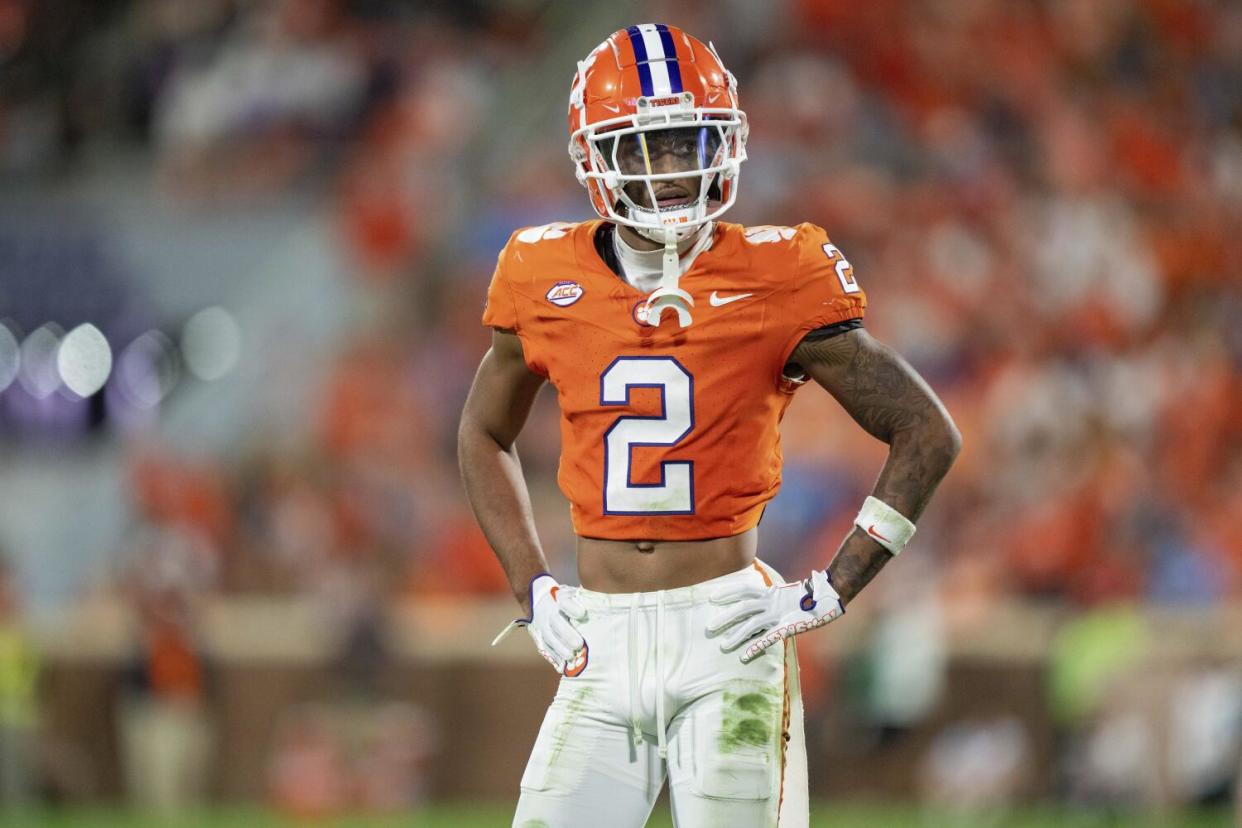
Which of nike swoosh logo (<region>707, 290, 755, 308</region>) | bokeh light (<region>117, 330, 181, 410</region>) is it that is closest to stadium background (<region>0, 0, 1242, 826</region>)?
bokeh light (<region>117, 330, 181, 410</region>)

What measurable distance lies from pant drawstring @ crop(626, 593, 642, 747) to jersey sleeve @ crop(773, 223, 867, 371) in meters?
0.58

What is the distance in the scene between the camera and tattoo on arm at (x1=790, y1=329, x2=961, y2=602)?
3.68 meters

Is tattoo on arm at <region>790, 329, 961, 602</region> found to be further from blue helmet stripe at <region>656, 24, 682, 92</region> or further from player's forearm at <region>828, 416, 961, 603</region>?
blue helmet stripe at <region>656, 24, 682, 92</region>

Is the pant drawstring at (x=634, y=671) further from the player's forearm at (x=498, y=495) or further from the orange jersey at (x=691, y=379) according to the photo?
the player's forearm at (x=498, y=495)

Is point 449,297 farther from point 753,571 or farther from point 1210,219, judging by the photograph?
point 753,571

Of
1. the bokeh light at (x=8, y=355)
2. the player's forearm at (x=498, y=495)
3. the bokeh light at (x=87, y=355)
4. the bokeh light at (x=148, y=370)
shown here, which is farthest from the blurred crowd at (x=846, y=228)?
the player's forearm at (x=498, y=495)

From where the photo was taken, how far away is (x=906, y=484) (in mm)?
3682

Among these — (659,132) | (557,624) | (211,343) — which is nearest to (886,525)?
(557,624)

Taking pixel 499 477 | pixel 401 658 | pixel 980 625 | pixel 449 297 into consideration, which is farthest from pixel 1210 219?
pixel 499 477

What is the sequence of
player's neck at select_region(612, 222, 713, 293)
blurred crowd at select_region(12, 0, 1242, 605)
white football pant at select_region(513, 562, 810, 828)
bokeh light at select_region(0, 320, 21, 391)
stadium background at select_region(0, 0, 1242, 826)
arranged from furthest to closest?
bokeh light at select_region(0, 320, 21, 391) < blurred crowd at select_region(12, 0, 1242, 605) < stadium background at select_region(0, 0, 1242, 826) < player's neck at select_region(612, 222, 713, 293) < white football pant at select_region(513, 562, 810, 828)

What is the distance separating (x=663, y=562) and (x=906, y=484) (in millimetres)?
503

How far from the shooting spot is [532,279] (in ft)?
12.6

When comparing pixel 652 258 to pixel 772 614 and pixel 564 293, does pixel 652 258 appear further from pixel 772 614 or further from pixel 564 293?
pixel 772 614

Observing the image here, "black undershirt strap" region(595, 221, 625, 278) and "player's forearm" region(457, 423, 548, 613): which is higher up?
"black undershirt strap" region(595, 221, 625, 278)
